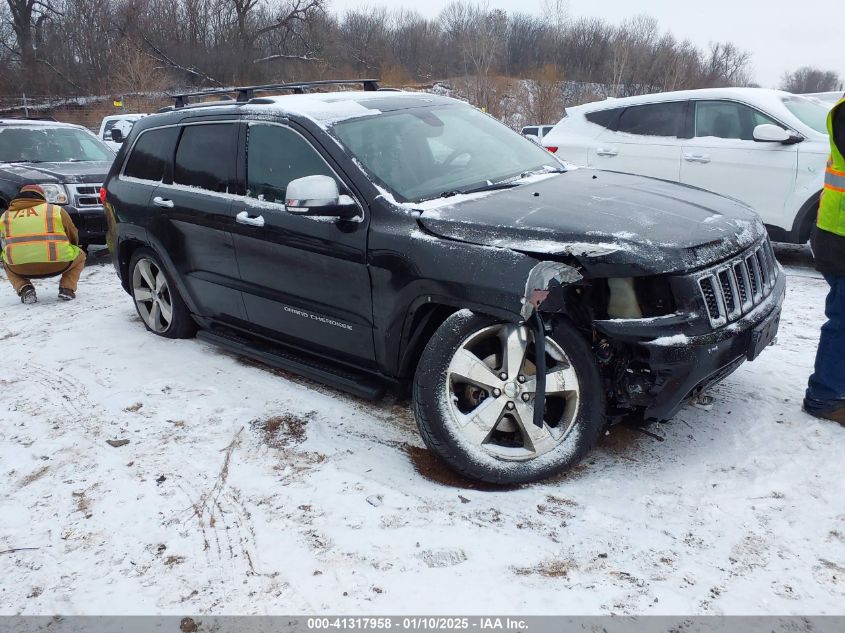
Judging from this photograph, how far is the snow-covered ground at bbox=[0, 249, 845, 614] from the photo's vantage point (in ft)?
7.79

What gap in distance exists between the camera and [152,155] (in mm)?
A: 4875

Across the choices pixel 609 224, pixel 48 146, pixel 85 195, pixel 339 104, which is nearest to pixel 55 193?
pixel 85 195

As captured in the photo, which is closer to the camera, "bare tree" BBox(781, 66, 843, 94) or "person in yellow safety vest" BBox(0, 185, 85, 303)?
"person in yellow safety vest" BBox(0, 185, 85, 303)

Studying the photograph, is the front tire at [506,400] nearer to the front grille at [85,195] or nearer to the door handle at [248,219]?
the door handle at [248,219]

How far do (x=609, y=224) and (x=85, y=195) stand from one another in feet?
24.5

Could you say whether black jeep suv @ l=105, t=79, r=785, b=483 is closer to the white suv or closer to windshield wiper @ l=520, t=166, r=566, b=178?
windshield wiper @ l=520, t=166, r=566, b=178

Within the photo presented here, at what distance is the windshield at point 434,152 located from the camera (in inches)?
138

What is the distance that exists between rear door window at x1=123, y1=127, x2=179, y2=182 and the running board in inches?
49.9

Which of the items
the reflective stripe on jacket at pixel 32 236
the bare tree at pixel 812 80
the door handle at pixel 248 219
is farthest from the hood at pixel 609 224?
the bare tree at pixel 812 80

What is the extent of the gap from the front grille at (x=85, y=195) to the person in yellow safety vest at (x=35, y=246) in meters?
1.59

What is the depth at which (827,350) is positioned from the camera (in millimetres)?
3402

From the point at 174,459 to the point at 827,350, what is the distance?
343 cm

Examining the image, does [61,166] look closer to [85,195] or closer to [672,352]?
[85,195]

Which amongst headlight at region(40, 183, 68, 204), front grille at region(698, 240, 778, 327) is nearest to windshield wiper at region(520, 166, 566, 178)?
front grille at region(698, 240, 778, 327)
